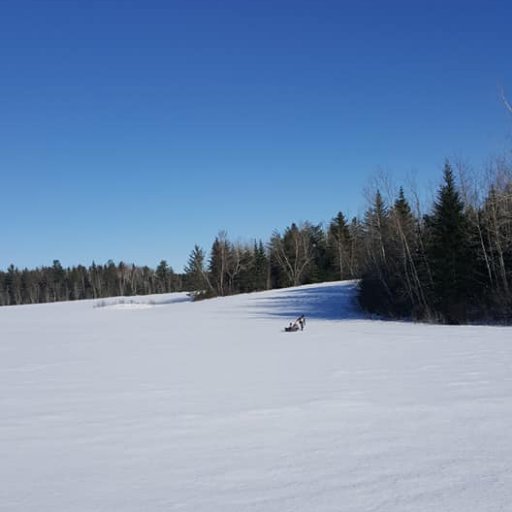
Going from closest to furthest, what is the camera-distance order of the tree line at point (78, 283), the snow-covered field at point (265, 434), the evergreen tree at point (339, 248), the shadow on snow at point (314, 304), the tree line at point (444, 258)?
the snow-covered field at point (265, 434) < the tree line at point (444, 258) < the shadow on snow at point (314, 304) < the evergreen tree at point (339, 248) < the tree line at point (78, 283)

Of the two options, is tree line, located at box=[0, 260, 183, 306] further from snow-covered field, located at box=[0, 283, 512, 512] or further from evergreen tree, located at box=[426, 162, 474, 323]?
snow-covered field, located at box=[0, 283, 512, 512]

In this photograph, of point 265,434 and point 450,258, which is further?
point 450,258

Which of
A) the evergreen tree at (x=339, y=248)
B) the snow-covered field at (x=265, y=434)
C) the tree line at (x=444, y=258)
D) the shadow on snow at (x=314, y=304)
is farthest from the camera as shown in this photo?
the evergreen tree at (x=339, y=248)

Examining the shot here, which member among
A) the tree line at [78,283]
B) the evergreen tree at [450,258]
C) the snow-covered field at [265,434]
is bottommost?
the snow-covered field at [265,434]

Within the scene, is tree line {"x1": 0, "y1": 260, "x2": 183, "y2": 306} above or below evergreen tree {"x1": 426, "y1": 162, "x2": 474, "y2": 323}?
above

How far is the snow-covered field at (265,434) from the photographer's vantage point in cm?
351

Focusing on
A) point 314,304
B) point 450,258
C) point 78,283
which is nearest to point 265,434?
point 450,258

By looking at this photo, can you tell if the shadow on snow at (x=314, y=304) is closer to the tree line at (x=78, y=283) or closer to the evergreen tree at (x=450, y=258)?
the evergreen tree at (x=450, y=258)

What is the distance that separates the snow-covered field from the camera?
3.51 m

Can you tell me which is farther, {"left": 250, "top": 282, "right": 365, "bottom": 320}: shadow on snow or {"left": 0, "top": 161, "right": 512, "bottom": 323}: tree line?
{"left": 250, "top": 282, "right": 365, "bottom": 320}: shadow on snow

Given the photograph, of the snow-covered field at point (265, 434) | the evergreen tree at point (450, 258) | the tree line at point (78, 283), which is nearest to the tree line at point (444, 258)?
the evergreen tree at point (450, 258)

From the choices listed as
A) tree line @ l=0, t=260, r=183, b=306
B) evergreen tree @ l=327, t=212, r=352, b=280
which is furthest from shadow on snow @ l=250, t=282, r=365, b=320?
tree line @ l=0, t=260, r=183, b=306

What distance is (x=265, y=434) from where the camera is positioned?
205 inches

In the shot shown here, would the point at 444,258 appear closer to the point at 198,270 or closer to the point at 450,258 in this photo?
the point at 450,258
